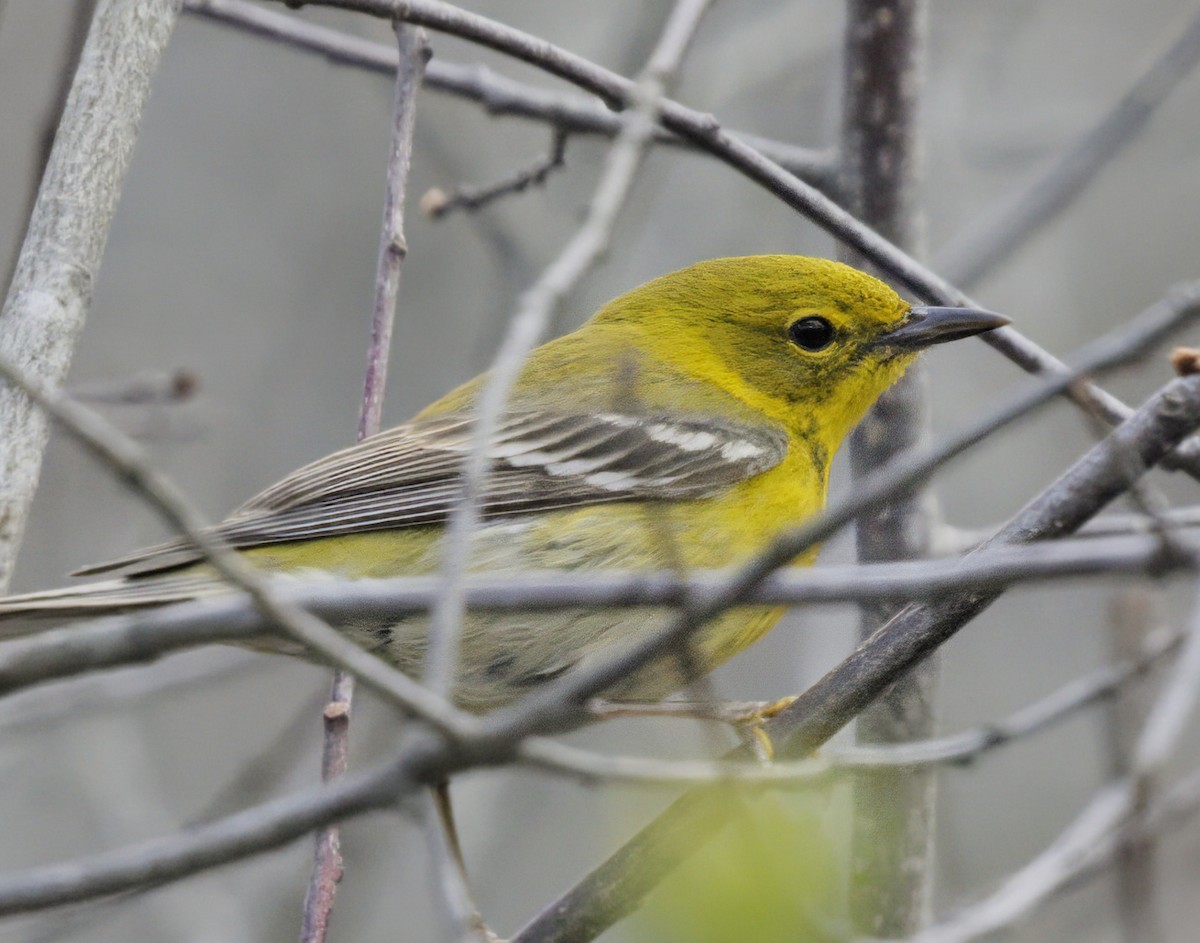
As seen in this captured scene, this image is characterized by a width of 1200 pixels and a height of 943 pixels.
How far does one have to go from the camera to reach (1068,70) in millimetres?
10375

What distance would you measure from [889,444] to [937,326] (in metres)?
0.59

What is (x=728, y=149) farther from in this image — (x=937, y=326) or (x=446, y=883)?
(x=446, y=883)

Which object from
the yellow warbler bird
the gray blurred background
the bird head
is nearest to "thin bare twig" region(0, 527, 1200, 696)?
the yellow warbler bird

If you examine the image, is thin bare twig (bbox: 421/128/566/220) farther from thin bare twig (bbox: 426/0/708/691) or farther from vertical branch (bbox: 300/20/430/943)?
thin bare twig (bbox: 426/0/708/691)

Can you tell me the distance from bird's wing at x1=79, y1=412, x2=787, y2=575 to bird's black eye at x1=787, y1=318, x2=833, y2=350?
1.39 ft

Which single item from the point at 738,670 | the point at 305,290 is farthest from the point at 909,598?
the point at 305,290

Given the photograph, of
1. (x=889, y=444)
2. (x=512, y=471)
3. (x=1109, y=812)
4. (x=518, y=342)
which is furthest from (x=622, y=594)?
(x=889, y=444)

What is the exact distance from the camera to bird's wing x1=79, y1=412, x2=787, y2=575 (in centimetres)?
439

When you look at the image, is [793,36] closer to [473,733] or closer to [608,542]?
[608,542]

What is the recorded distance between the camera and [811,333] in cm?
521

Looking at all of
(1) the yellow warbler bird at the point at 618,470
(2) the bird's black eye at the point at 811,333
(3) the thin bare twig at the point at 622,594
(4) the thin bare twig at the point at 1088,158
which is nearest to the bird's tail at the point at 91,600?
(1) the yellow warbler bird at the point at 618,470

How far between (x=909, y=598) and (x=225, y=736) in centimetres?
834

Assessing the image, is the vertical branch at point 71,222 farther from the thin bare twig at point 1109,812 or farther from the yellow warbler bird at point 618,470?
the thin bare twig at point 1109,812

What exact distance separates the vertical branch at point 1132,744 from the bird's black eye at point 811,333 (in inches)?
56.6
